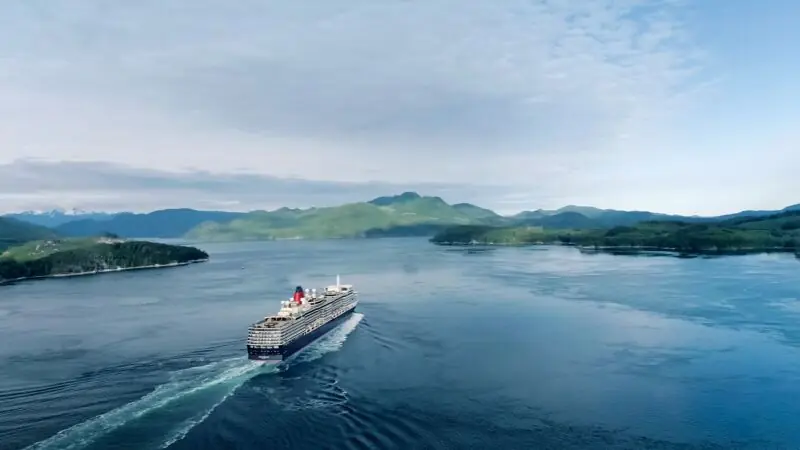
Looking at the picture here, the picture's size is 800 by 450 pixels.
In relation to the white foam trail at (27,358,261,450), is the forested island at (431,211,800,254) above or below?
above

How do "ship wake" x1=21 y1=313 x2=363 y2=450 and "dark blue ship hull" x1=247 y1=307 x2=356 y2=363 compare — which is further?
"dark blue ship hull" x1=247 y1=307 x2=356 y2=363

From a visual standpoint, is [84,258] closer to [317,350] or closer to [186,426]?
[317,350]

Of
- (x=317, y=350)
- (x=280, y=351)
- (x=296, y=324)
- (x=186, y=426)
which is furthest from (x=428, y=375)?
(x=186, y=426)

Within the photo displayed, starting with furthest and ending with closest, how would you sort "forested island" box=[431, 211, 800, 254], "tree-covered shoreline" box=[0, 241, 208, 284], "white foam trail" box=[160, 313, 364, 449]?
"forested island" box=[431, 211, 800, 254] < "tree-covered shoreline" box=[0, 241, 208, 284] < "white foam trail" box=[160, 313, 364, 449]

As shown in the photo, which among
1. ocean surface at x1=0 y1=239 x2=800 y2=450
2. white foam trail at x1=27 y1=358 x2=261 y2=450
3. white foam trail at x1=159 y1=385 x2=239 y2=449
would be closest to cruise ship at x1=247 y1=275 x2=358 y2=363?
ocean surface at x1=0 y1=239 x2=800 y2=450

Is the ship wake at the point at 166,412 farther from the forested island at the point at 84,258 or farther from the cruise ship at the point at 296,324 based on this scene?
the forested island at the point at 84,258

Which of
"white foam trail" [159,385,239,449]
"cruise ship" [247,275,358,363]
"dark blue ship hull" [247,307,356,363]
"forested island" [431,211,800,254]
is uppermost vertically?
"forested island" [431,211,800,254]

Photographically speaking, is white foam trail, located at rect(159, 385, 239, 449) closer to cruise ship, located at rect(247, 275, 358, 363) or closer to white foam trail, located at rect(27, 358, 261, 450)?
white foam trail, located at rect(27, 358, 261, 450)

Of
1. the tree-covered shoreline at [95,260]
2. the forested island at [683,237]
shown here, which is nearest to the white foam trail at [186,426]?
the tree-covered shoreline at [95,260]
